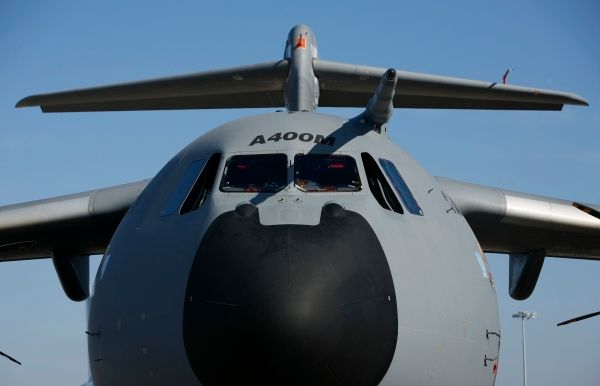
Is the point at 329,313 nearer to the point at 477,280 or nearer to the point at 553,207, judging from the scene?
the point at 477,280

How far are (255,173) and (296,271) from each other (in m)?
1.74

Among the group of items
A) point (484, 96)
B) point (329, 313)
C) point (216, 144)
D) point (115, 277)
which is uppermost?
point (484, 96)

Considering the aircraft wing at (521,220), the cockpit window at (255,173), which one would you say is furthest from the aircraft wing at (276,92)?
the cockpit window at (255,173)

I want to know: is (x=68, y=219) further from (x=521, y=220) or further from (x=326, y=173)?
(x=521, y=220)

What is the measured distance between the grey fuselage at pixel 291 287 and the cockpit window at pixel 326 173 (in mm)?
79

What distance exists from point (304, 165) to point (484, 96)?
17.4ft

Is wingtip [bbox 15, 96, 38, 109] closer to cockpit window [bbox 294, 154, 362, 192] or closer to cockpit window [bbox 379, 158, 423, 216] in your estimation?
cockpit window [bbox 294, 154, 362, 192]

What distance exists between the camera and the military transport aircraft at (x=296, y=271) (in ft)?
18.6

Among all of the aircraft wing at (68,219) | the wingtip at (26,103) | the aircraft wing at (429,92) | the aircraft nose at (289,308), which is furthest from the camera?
the wingtip at (26,103)

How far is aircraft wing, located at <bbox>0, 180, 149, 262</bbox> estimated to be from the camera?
1157 cm

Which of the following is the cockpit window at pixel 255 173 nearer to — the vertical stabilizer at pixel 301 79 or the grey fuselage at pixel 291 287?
the grey fuselage at pixel 291 287

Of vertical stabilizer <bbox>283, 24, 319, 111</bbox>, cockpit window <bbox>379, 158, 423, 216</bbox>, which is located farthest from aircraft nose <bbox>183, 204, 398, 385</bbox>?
vertical stabilizer <bbox>283, 24, 319, 111</bbox>

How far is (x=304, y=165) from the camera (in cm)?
742

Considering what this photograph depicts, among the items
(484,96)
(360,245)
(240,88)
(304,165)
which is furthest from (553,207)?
(360,245)
